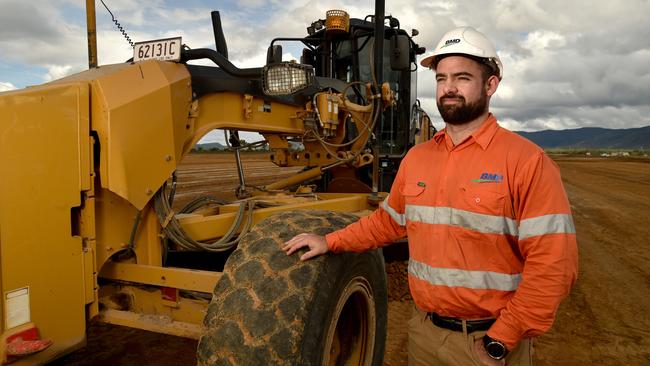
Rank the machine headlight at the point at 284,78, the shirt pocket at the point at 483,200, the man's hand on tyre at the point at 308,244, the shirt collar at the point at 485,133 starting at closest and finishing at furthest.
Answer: the shirt pocket at the point at 483,200 < the shirt collar at the point at 485,133 < the man's hand on tyre at the point at 308,244 < the machine headlight at the point at 284,78

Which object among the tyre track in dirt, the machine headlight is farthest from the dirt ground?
the machine headlight

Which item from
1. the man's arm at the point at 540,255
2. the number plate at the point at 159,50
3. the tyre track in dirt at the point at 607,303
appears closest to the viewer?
the man's arm at the point at 540,255

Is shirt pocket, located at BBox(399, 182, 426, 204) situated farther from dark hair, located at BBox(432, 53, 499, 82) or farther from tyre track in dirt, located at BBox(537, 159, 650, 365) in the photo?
tyre track in dirt, located at BBox(537, 159, 650, 365)

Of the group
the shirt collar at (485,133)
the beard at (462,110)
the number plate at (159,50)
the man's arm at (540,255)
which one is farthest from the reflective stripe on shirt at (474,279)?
the number plate at (159,50)

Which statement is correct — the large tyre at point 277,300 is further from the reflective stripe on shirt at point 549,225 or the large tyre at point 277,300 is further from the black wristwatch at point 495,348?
the reflective stripe on shirt at point 549,225

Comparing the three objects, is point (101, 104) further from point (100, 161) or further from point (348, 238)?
point (348, 238)

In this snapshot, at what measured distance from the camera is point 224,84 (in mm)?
3266

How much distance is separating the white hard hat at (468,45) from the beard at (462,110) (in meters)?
0.17

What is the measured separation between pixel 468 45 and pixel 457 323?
1142mm

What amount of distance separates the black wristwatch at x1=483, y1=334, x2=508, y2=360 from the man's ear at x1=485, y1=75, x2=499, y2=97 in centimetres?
99

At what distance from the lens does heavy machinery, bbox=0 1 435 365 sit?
6.95 feet

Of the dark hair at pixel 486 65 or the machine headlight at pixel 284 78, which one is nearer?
the dark hair at pixel 486 65

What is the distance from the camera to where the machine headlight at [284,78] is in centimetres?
325

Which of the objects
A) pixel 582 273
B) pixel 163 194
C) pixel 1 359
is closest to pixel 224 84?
pixel 163 194
